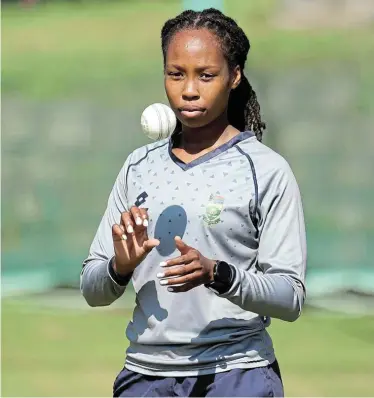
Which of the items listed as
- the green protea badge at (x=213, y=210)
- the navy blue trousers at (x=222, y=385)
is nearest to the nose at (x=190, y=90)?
the green protea badge at (x=213, y=210)

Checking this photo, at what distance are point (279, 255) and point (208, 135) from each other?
416 millimetres

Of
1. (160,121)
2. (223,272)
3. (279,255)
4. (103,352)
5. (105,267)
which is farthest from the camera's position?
(103,352)

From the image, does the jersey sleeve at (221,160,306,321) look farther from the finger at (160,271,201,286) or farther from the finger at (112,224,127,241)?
the finger at (112,224,127,241)

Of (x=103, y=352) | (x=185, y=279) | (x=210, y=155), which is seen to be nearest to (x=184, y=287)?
(x=185, y=279)

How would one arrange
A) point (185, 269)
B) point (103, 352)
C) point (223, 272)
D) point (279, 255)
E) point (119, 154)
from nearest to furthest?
1. point (185, 269)
2. point (223, 272)
3. point (279, 255)
4. point (103, 352)
5. point (119, 154)

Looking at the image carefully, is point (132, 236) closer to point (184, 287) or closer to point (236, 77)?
point (184, 287)

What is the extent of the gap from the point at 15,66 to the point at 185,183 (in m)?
3.29

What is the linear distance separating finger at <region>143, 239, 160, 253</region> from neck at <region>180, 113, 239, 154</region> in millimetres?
412

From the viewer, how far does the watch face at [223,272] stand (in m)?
2.71

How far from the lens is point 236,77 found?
3086mm

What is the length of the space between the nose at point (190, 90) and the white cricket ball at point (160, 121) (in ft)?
1.09

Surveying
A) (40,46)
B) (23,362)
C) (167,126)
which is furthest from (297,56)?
(167,126)

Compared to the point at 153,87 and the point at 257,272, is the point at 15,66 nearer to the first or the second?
the point at 153,87

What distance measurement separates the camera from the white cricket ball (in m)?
3.29
